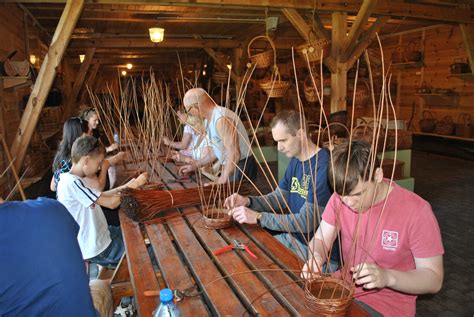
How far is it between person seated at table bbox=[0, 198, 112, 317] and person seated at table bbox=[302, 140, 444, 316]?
863mm

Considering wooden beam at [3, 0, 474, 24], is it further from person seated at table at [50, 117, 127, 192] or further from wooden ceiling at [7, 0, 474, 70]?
person seated at table at [50, 117, 127, 192]

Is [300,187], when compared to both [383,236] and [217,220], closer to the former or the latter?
[217,220]

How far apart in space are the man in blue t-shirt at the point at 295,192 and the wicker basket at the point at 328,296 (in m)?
0.62

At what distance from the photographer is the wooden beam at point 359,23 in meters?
4.78

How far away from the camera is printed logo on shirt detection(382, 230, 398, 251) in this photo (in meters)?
1.62

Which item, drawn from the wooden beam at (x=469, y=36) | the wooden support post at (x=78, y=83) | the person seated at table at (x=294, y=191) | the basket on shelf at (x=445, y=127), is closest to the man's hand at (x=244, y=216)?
the person seated at table at (x=294, y=191)

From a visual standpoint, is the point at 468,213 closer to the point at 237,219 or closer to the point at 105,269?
the point at 237,219

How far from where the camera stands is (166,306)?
1310 mm

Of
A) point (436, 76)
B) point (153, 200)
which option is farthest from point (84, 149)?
point (436, 76)

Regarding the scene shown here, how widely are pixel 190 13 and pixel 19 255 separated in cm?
557

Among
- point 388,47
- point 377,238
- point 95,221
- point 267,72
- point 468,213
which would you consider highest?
point 388,47

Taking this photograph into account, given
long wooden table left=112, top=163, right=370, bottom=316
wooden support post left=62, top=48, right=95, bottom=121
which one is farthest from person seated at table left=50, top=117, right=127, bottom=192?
wooden support post left=62, top=48, right=95, bottom=121

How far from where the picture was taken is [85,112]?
457 centimetres

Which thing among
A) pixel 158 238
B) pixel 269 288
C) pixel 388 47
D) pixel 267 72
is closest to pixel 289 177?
pixel 158 238
